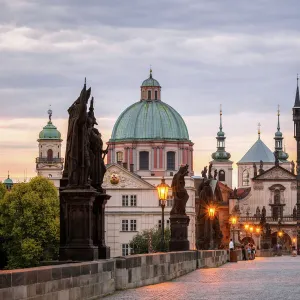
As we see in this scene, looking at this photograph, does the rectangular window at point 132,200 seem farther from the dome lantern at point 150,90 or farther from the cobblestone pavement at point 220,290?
the cobblestone pavement at point 220,290

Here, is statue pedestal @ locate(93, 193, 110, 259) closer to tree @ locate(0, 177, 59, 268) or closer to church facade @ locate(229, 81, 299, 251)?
tree @ locate(0, 177, 59, 268)

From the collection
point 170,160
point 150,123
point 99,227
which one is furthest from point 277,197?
point 99,227

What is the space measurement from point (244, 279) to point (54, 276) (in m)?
14.7

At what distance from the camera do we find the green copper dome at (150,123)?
171500 mm

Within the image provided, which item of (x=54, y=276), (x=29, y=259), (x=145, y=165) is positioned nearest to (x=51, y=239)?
(x=29, y=259)

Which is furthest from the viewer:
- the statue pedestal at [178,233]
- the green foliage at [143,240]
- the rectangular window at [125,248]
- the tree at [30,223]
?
the rectangular window at [125,248]

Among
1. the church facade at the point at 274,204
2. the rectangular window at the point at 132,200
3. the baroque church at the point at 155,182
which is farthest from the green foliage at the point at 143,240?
the church facade at the point at 274,204

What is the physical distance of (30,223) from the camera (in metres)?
106

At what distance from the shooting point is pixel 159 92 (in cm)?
18088

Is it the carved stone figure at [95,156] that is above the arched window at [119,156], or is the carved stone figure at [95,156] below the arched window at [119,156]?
below

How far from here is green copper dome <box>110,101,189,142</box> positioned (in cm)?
17150

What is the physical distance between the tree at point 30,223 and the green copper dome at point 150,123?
2397 inches

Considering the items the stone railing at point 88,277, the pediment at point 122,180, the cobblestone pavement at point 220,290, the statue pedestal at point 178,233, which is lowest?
the cobblestone pavement at point 220,290

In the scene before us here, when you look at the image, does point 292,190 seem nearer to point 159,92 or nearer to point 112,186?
point 159,92
